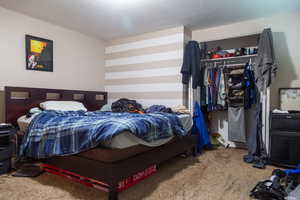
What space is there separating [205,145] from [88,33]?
318 cm

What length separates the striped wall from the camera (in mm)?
3395

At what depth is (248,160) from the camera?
258 cm

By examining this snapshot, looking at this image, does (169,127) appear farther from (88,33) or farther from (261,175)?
(88,33)

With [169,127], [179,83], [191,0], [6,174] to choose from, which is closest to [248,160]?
[169,127]

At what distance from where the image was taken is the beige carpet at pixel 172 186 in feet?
5.33

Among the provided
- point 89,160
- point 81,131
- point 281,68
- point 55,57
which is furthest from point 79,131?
point 281,68

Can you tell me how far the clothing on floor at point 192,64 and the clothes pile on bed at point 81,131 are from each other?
1.17 m

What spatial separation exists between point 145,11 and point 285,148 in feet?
8.97

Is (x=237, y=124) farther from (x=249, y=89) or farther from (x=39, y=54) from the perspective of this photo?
(x=39, y=54)

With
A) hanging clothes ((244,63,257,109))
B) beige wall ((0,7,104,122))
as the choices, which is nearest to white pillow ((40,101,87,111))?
beige wall ((0,7,104,122))

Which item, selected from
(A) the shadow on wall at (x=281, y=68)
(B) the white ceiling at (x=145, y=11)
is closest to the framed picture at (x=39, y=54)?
(B) the white ceiling at (x=145, y=11)

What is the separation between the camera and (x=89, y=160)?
1.63m

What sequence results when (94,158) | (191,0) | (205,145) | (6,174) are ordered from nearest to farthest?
(94,158) < (6,174) < (191,0) < (205,145)

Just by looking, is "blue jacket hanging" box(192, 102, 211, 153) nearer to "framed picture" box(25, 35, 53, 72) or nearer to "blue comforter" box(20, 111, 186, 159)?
"blue comforter" box(20, 111, 186, 159)
